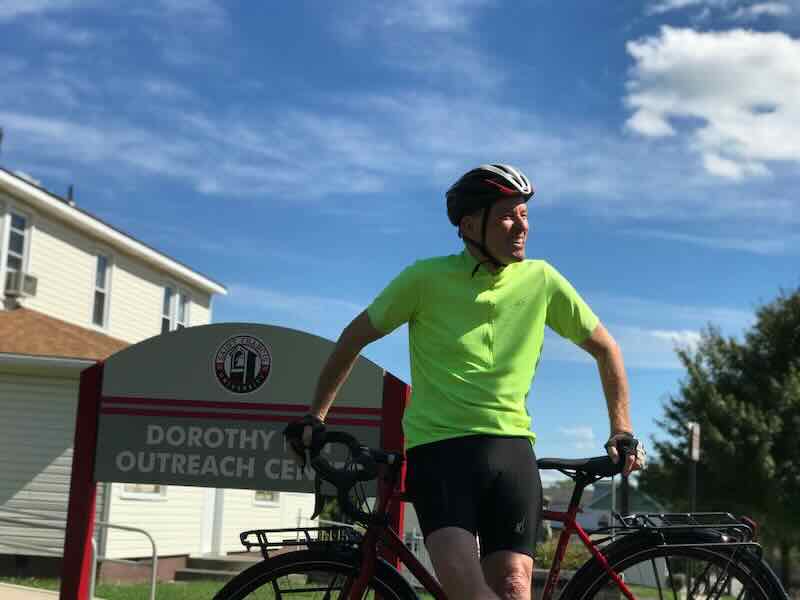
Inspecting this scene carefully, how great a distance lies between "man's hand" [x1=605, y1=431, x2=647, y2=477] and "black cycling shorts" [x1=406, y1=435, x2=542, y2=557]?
0.29 meters

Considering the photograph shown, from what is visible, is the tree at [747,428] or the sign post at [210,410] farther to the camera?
the tree at [747,428]

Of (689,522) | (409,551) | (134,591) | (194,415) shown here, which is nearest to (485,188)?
(409,551)

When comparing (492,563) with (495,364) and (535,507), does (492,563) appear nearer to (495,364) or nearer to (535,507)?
(535,507)

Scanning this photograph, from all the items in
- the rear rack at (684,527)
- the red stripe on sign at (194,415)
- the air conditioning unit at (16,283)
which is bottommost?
the rear rack at (684,527)

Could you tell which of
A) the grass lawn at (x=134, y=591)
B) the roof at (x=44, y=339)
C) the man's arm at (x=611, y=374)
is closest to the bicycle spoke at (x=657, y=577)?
the man's arm at (x=611, y=374)

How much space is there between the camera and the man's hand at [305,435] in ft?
11.6

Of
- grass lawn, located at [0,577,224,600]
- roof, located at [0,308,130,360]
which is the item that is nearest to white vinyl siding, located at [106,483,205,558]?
grass lawn, located at [0,577,224,600]

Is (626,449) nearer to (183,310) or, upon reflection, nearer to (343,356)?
(343,356)

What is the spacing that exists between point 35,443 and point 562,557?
16.8 meters

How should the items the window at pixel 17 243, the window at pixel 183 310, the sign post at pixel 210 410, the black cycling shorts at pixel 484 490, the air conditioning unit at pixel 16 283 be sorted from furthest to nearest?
the window at pixel 183 310 < the window at pixel 17 243 < the air conditioning unit at pixel 16 283 < the sign post at pixel 210 410 < the black cycling shorts at pixel 484 490

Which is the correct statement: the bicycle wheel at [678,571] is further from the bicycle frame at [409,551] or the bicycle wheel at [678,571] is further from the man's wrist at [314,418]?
the man's wrist at [314,418]

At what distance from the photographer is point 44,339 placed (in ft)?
64.0

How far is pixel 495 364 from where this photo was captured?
3.46m

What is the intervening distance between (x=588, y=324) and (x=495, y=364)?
1.36 ft
